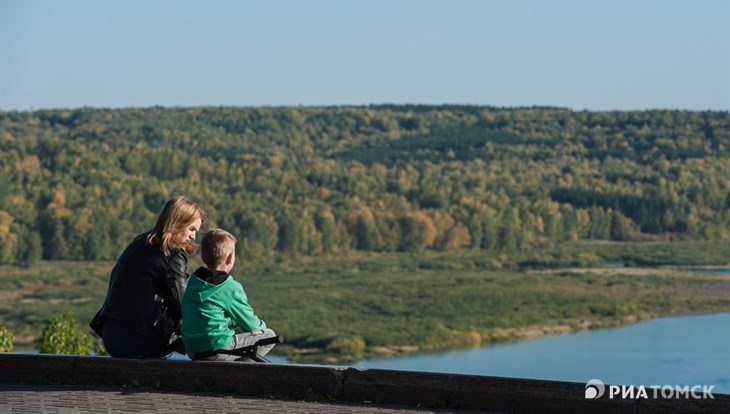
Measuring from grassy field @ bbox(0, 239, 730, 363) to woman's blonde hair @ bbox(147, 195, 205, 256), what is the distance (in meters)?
69.2

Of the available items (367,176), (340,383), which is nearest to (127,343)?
(340,383)

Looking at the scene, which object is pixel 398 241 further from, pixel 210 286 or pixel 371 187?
pixel 210 286

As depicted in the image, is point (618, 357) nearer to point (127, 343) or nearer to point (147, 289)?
point (127, 343)

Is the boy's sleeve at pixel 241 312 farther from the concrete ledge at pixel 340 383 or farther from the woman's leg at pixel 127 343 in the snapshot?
the woman's leg at pixel 127 343

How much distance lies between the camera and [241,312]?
6.50 meters

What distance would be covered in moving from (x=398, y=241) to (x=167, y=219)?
10965 centimetres

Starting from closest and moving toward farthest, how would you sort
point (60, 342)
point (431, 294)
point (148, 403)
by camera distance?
1. point (148, 403)
2. point (60, 342)
3. point (431, 294)

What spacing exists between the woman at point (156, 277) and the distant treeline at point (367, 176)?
94.9 m

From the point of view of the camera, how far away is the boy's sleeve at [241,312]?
6466 millimetres

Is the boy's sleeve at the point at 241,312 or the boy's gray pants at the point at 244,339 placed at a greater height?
the boy's sleeve at the point at 241,312

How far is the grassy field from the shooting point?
85.2 metres

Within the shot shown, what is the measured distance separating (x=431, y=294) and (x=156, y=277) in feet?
298

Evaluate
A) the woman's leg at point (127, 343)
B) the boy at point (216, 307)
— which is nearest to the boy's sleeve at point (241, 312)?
the boy at point (216, 307)
